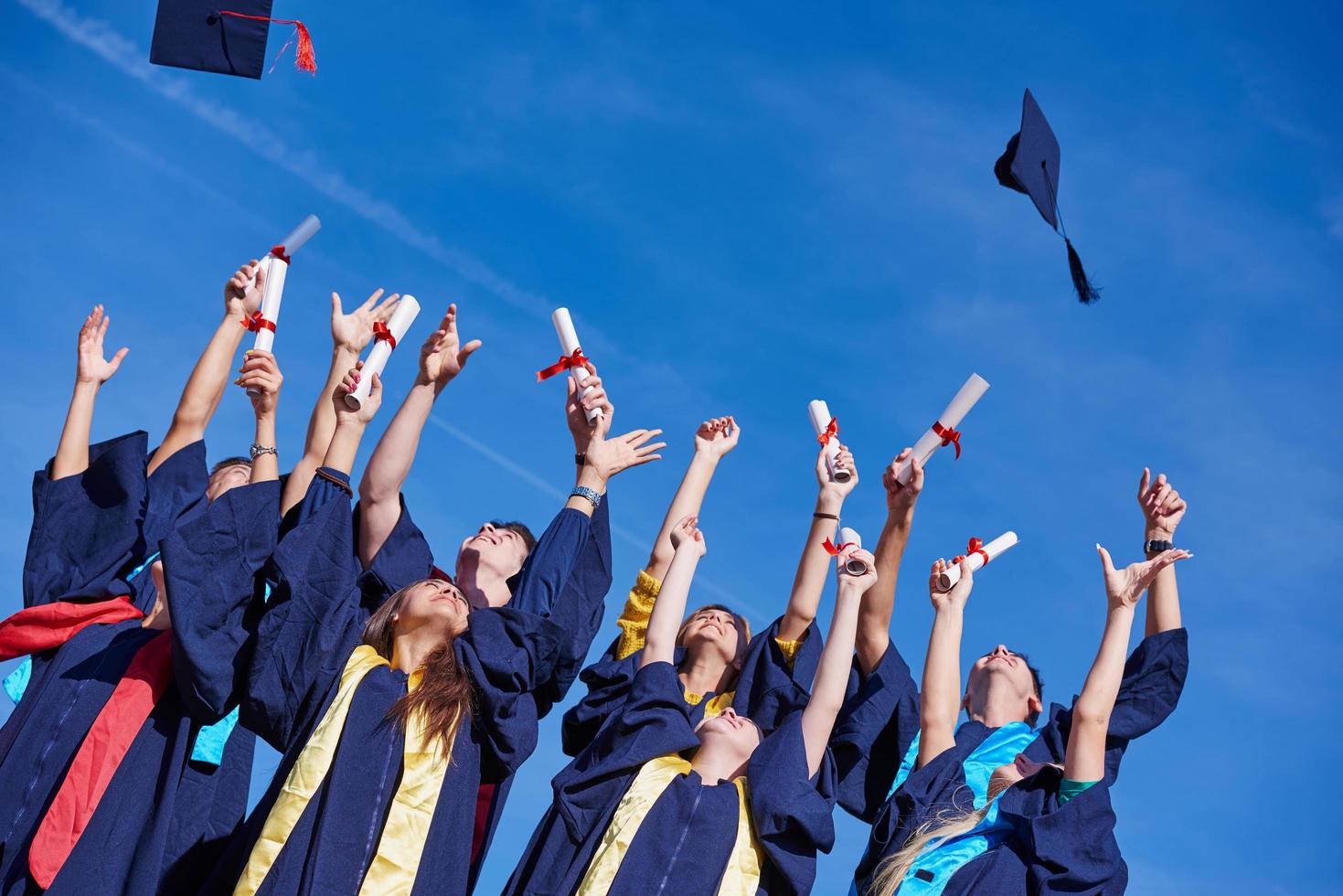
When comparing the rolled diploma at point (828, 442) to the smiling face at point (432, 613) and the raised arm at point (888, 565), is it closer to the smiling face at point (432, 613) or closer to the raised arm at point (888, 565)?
the raised arm at point (888, 565)

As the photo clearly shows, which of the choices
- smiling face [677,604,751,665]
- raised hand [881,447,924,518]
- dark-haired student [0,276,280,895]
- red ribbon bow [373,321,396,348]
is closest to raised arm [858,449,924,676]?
raised hand [881,447,924,518]

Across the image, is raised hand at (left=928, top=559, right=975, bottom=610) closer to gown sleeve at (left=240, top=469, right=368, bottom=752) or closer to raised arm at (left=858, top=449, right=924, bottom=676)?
raised arm at (left=858, top=449, right=924, bottom=676)

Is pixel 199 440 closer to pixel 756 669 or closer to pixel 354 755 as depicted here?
pixel 354 755

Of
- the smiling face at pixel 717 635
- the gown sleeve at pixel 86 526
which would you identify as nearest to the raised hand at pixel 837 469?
the smiling face at pixel 717 635

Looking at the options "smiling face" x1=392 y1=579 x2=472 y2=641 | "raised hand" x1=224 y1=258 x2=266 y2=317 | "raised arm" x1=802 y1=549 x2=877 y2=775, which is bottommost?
"smiling face" x1=392 y1=579 x2=472 y2=641

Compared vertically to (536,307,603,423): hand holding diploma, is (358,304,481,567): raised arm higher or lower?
lower

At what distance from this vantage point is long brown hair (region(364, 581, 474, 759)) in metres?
4.61

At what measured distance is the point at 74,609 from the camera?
213 inches

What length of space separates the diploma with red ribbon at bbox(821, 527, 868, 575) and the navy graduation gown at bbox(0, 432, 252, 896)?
2258 millimetres

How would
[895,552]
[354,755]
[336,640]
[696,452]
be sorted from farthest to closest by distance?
[696,452]
[895,552]
[336,640]
[354,755]

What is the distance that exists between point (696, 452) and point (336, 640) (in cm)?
197

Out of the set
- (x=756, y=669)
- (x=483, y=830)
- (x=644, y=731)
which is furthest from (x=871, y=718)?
(x=483, y=830)

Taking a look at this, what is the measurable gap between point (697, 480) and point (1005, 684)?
153 cm

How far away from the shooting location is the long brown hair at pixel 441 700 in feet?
15.1
